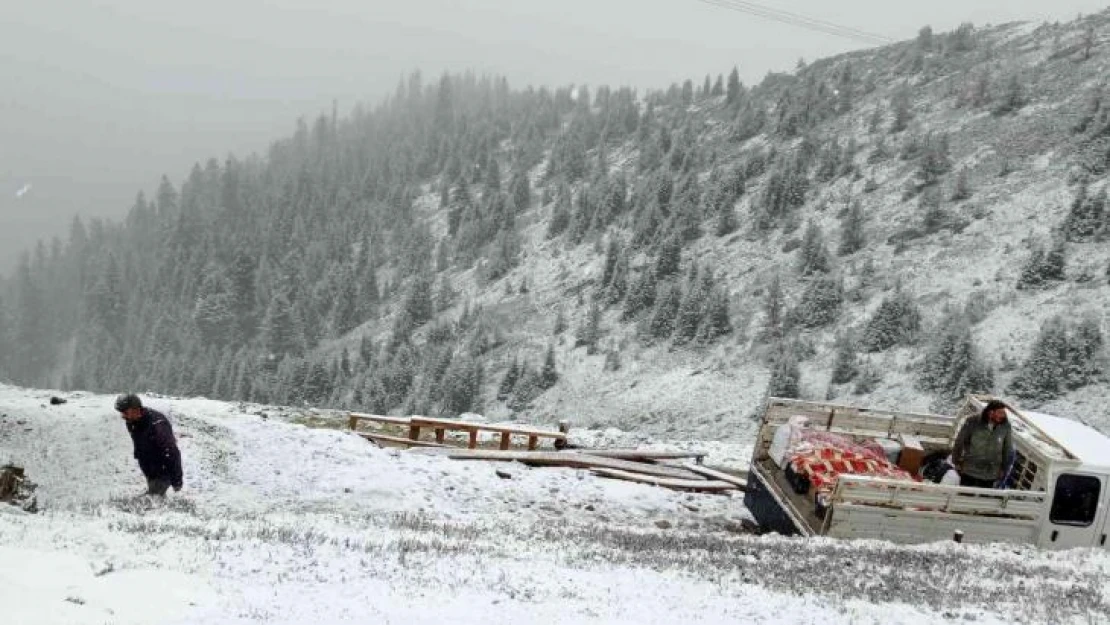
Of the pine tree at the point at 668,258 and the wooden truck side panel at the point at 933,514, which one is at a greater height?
the pine tree at the point at 668,258

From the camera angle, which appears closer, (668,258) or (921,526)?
(921,526)

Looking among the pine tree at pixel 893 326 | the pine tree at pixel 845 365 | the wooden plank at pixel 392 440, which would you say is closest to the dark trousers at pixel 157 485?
the wooden plank at pixel 392 440

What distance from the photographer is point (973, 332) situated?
26047mm

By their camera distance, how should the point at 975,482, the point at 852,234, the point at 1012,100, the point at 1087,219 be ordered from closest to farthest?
the point at 975,482, the point at 1087,219, the point at 852,234, the point at 1012,100

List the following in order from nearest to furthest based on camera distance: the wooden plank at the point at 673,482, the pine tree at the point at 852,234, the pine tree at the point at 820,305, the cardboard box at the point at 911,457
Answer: the cardboard box at the point at 911,457, the wooden plank at the point at 673,482, the pine tree at the point at 820,305, the pine tree at the point at 852,234

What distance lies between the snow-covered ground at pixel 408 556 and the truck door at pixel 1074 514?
506 millimetres

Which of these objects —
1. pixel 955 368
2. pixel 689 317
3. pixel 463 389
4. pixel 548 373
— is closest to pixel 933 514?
pixel 955 368

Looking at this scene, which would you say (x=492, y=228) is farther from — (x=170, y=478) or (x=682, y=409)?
Result: (x=170, y=478)

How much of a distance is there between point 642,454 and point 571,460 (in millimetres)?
1903

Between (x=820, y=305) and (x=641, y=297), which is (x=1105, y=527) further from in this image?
(x=641, y=297)

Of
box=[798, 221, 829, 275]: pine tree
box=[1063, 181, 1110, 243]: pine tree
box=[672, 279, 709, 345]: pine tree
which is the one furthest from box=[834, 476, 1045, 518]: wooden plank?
box=[798, 221, 829, 275]: pine tree

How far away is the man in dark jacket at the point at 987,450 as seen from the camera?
11766 millimetres

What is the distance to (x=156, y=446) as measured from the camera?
1008cm

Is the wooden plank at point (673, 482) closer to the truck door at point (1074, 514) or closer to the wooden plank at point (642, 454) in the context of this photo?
the wooden plank at point (642, 454)
